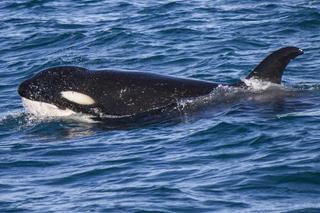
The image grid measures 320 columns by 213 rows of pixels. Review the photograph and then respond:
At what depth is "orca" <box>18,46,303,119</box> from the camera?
1642 cm

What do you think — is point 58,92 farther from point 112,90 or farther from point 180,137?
point 180,137

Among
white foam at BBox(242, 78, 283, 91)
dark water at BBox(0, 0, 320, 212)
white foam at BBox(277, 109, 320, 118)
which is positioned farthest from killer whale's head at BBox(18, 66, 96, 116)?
white foam at BBox(277, 109, 320, 118)

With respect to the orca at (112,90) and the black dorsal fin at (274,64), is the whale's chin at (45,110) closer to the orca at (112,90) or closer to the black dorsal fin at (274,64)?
the orca at (112,90)

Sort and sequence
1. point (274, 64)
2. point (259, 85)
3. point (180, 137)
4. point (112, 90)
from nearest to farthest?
point (180, 137), point (274, 64), point (259, 85), point (112, 90)

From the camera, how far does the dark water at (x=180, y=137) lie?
12.1 meters

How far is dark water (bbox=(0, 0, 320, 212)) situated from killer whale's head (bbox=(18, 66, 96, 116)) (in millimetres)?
341

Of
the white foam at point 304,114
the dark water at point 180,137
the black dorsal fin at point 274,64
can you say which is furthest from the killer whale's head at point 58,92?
the white foam at point 304,114

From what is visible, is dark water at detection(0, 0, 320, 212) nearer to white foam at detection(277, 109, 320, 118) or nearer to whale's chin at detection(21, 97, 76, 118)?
white foam at detection(277, 109, 320, 118)

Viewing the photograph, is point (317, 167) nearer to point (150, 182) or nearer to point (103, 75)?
point (150, 182)

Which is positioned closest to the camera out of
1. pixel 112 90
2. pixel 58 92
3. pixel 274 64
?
pixel 274 64

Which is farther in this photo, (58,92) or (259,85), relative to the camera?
(58,92)

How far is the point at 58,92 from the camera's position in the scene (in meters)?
16.8

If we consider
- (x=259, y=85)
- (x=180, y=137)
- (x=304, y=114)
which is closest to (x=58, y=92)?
(x=180, y=137)

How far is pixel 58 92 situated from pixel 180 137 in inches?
113
